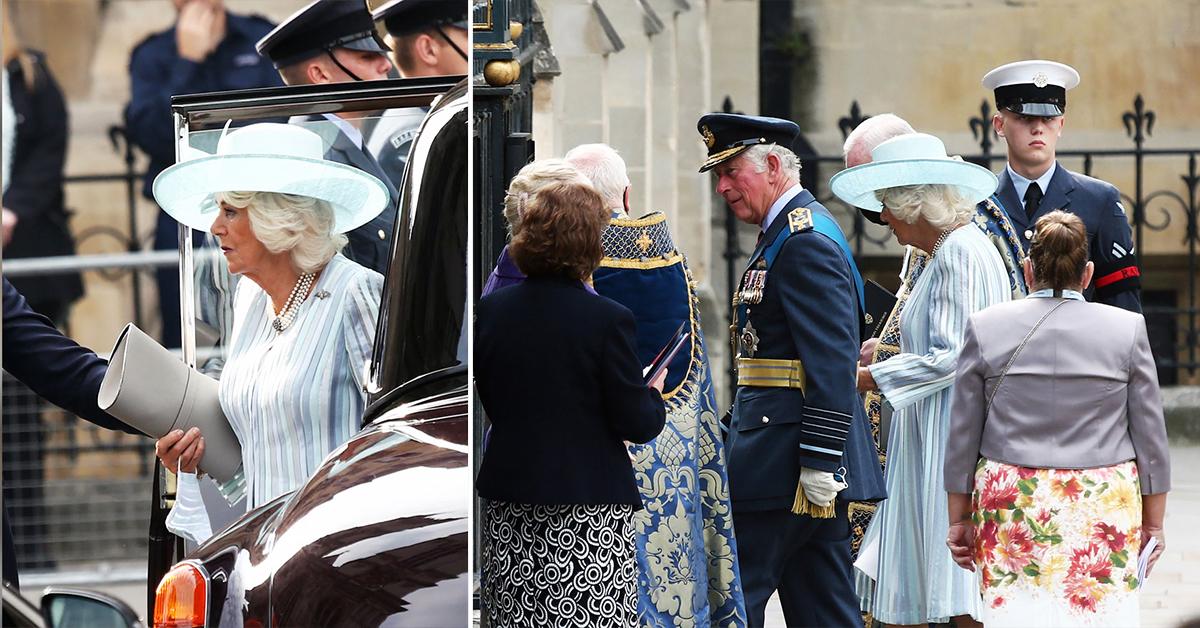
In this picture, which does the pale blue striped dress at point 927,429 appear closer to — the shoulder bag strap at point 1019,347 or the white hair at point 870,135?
the white hair at point 870,135

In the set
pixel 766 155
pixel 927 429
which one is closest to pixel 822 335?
pixel 766 155

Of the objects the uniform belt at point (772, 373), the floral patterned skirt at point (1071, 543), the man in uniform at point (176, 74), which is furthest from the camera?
the uniform belt at point (772, 373)

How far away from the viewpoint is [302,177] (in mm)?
3570

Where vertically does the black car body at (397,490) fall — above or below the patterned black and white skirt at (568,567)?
above

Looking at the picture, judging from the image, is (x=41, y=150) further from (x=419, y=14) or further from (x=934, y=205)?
(x=934, y=205)

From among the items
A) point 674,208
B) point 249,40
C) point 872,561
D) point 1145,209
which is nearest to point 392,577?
point 249,40

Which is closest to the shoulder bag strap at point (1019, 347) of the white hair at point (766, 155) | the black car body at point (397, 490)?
the white hair at point (766, 155)

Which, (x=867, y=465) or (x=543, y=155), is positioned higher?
(x=543, y=155)

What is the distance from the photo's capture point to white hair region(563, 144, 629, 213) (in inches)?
195

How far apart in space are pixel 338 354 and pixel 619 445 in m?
0.97

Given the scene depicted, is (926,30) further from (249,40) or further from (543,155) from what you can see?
(249,40)

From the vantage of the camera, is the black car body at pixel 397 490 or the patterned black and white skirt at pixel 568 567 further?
the patterned black and white skirt at pixel 568 567

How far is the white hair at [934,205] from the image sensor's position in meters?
5.69

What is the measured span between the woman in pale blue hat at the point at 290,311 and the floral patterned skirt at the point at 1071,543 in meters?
1.95
